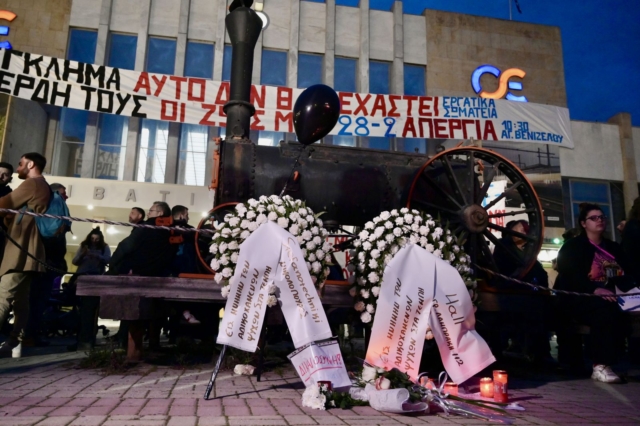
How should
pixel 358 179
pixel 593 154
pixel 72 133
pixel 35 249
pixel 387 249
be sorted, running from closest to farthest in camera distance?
1. pixel 387 249
2. pixel 35 249
3. pixel 358 179
4. pixel 72 133
5. pixel 593 154

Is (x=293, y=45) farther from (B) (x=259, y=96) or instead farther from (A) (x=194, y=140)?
(A) (x=194, y=140)

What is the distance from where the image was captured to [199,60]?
554 inches

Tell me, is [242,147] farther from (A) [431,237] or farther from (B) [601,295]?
(B) [601,295]

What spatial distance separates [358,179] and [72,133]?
1160cm

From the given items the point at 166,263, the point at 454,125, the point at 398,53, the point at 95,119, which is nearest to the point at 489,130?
the point at 454,125

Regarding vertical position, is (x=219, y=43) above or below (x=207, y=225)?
above

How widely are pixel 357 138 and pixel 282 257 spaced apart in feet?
38.5

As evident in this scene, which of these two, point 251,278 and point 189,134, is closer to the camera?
point 251,278

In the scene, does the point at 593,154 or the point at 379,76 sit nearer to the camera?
the point at 379,76

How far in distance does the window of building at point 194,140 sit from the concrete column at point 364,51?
15.7 ft

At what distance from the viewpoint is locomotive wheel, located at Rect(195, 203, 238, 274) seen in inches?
182

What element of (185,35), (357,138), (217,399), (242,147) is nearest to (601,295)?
(217,399)

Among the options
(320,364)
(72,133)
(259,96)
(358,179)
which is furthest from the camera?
(72,133)

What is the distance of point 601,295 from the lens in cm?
407
